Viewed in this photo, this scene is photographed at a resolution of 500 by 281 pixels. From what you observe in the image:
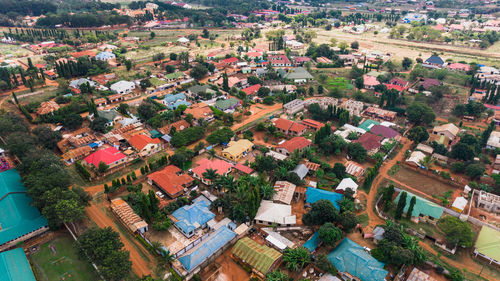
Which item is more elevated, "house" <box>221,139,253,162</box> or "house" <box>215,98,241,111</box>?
"house" <box>215,98,241,111</box>

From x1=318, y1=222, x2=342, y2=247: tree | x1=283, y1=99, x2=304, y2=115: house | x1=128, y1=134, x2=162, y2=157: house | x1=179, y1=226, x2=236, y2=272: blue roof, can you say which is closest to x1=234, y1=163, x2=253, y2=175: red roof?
x1=179, y1=226, x2=236, y2=272: blue roof

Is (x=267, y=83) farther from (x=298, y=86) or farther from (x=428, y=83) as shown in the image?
(x=428, y=83)

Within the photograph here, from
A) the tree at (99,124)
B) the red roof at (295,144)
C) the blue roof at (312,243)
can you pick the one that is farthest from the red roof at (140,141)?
the blue roof at (312,243)

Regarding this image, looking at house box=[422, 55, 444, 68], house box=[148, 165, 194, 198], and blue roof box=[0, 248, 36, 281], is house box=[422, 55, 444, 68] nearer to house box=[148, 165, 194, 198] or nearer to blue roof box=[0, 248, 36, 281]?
house box=[148, 165, 194, 198]

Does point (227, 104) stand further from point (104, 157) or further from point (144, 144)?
point (104, 157)

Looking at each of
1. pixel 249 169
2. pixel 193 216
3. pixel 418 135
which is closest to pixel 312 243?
pixel 193 216

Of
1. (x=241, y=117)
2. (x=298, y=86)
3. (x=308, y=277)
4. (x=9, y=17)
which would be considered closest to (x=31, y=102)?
(x=241, y=117)

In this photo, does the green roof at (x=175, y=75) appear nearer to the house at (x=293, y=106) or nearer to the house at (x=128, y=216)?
the house at (x=293, y=106)
